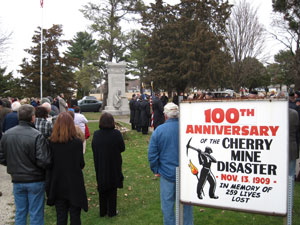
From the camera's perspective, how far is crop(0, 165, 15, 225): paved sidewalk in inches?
211

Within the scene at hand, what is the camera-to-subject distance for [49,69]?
28.7 meters

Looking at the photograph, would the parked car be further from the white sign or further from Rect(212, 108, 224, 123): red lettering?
Rect(212, 108, 224, 123): red lettering

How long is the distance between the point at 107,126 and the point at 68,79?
2556cm

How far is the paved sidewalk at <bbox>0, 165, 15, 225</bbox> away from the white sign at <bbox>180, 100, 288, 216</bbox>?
359cm

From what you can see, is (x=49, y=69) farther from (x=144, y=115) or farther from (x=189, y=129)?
(x=189, y=129)

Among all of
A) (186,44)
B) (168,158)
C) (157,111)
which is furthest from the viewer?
(186,44)

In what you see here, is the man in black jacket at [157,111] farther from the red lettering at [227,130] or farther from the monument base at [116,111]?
the monument base at [116,111]

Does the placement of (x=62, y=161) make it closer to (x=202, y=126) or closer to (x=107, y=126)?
(x=107, y=126)

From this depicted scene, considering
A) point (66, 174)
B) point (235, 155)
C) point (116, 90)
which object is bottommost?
point (66, 174)

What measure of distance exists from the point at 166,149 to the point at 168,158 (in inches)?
4.6

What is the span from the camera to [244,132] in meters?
3.05

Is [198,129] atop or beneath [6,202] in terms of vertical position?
atop

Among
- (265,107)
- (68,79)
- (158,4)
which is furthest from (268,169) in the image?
(158,4)

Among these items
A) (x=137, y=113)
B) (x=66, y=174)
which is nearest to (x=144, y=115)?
(x=137, y=113)
